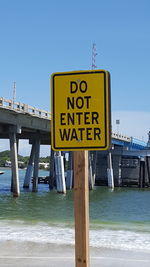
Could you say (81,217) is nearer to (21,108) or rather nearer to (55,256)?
(55,256)

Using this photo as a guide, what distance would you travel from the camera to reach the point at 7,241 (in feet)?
45.5

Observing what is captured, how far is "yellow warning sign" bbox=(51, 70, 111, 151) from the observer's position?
4.65 meters

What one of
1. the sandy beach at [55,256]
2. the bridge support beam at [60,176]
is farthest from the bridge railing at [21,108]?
the sandy beach at [55,256]

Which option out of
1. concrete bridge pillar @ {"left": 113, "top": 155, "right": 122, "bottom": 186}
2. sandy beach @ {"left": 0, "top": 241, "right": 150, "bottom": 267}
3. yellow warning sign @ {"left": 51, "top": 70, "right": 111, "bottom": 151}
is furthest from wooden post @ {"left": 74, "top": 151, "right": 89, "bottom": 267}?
concrete bridge pillar @ {"left": 113, "top": 155, "right": 122, "bottom": 186}

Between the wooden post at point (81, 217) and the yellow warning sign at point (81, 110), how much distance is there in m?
0.26

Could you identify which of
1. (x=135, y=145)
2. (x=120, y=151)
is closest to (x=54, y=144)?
(x=120, y=151)

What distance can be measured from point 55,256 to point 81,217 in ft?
22.0

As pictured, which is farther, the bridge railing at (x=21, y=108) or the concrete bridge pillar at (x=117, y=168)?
the concrete bridge pillar at (x=117, y=168)

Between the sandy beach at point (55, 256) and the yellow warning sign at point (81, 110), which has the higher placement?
the yellow warning sign at point (81, 110)

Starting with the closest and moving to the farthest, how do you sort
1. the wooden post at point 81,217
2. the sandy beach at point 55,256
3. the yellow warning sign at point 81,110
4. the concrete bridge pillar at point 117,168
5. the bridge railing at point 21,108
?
the yellow warning sign at point 81,110 < the wooden post at point 81,217 < the sandy beach at point 55,256 < the bridge railing at point 21,108 < the concrete bridge pillar at point 117,168

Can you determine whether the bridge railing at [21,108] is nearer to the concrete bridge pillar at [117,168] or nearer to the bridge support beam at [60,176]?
the bridge support beam at [60,176]

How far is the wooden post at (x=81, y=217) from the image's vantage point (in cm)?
475

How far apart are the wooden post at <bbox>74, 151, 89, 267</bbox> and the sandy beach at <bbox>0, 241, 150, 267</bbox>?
5.22m

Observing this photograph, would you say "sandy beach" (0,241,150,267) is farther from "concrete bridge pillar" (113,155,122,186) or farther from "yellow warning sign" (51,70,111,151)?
"concrete bridge pillar" (113,155,122,186)
